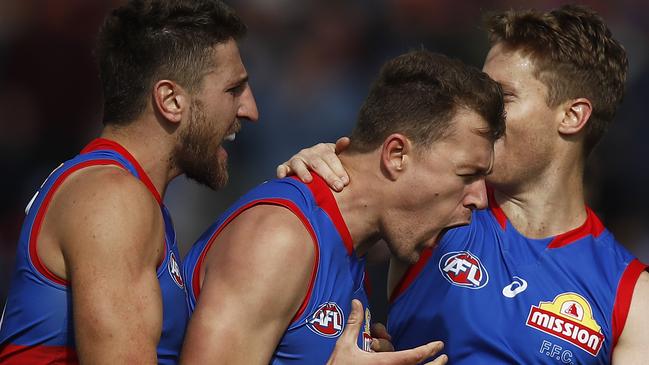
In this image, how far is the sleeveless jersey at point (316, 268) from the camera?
11.5 feet

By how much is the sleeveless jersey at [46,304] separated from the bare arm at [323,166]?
2.14 ft

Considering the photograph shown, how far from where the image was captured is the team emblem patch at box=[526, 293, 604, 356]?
4.06 m

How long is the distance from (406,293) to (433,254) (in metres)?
0.21

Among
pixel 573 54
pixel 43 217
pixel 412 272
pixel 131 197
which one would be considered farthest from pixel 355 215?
pixel 573 54

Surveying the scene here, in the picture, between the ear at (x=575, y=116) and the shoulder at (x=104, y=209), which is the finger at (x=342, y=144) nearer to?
the shoulder at (x=104, y=209)

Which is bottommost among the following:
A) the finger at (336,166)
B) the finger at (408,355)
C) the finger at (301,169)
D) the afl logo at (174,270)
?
the finger at (408,355)

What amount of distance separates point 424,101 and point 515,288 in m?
0.99

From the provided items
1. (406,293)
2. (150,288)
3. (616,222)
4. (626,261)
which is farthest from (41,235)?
(616,222)

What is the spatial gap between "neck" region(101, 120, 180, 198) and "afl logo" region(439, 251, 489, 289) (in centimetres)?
135

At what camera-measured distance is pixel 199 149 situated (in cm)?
376

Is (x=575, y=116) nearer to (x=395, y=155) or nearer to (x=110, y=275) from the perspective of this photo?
(x=395, y=155)

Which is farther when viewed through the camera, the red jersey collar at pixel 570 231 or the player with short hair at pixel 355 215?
the red jersey collar at pixel 570 231

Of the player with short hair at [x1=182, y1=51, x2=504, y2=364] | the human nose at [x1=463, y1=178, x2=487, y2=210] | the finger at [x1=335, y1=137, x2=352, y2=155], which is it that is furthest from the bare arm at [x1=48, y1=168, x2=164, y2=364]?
the human nose at [x1=463, y1=178, x2=487, y2=210]

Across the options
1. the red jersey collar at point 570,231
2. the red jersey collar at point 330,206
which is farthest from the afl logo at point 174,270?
the red jersey collar at point 570,231
